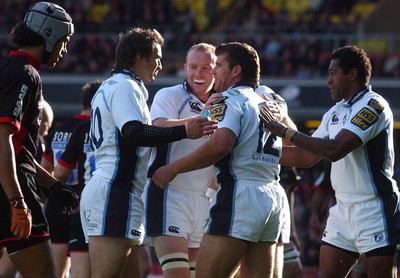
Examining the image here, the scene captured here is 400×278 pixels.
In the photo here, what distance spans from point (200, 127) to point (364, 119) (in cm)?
130

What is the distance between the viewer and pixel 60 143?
976cm

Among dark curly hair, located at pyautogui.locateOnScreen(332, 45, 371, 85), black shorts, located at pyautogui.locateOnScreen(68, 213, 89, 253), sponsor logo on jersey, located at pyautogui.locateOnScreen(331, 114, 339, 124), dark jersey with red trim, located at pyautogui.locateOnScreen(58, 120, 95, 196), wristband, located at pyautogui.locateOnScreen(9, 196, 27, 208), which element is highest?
dark curly hair, located at pyautogui.locateOnScreen(332, 45, 371, 85)

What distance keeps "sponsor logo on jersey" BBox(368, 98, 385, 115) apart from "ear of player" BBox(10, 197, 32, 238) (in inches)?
110

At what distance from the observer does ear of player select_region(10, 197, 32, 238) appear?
241 inches

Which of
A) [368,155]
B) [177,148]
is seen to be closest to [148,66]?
[177,148]

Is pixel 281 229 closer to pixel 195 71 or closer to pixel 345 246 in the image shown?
pixel 345 246

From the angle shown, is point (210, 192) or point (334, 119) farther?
point (210, 192)

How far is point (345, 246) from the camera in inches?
299

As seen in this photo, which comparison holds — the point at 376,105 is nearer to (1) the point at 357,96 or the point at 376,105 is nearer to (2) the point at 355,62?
(1) the point at 357,96

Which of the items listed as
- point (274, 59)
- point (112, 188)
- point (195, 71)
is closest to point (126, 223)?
point (112, 188)

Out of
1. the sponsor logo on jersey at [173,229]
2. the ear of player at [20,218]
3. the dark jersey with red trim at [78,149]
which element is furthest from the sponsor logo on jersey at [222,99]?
the dark jersey with red trim at [78,149]

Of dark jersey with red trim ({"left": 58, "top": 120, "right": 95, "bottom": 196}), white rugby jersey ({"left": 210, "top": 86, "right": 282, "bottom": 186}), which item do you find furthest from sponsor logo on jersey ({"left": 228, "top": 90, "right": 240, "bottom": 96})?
dark jersey with red trim ({"left": 58, "top": 120, "right": 95, "bottom": 196})

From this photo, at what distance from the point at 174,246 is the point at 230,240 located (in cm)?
108

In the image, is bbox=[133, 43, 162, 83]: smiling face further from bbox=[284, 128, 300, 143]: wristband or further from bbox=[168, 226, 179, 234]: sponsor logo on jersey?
bbox=[168, 226, 179, 234]: sponsor logo on jersey
